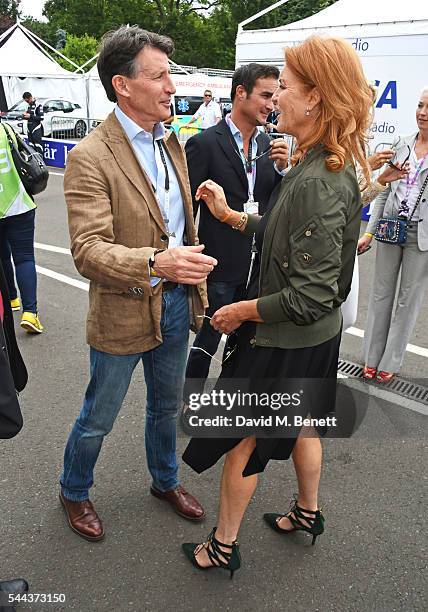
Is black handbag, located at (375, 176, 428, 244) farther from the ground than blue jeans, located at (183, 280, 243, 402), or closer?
farther from the ground

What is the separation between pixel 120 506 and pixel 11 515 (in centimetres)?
50

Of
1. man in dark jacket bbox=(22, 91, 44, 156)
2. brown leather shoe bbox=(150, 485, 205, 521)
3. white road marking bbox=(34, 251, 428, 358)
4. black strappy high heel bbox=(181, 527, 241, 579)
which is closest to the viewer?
black strappy high heel bbox=(181, 527, 241, 579)

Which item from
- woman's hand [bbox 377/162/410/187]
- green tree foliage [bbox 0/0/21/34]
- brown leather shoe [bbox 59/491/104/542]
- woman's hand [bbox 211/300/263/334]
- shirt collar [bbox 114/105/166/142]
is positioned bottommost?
brown leather shoe [bbox 59/491/104/542]

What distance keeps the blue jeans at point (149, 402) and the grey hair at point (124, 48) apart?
0.86 m

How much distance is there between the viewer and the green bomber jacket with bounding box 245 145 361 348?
1757 mm

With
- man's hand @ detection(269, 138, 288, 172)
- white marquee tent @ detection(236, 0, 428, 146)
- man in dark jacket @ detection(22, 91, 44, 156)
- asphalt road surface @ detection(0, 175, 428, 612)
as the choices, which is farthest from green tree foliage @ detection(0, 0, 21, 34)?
asphalt road surface @ detection(0, 175, 428, 612)

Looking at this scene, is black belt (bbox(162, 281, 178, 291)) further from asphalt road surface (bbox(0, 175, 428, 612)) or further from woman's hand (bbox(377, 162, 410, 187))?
woman's hand (bbox(377, 162, 410, 187))

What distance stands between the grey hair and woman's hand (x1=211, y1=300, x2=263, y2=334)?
35.7 inches

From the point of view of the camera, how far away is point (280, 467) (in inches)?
118

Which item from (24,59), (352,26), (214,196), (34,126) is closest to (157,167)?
(214,196)

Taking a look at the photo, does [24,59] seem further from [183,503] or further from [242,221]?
[183,503]

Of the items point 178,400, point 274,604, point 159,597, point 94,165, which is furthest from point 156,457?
point 94,165

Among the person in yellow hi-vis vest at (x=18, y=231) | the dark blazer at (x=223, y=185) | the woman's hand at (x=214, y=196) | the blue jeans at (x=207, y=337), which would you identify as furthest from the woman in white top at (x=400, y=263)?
the person in yellow hi-vis vest at (x=18, y=231)

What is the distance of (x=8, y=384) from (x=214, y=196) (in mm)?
1155
